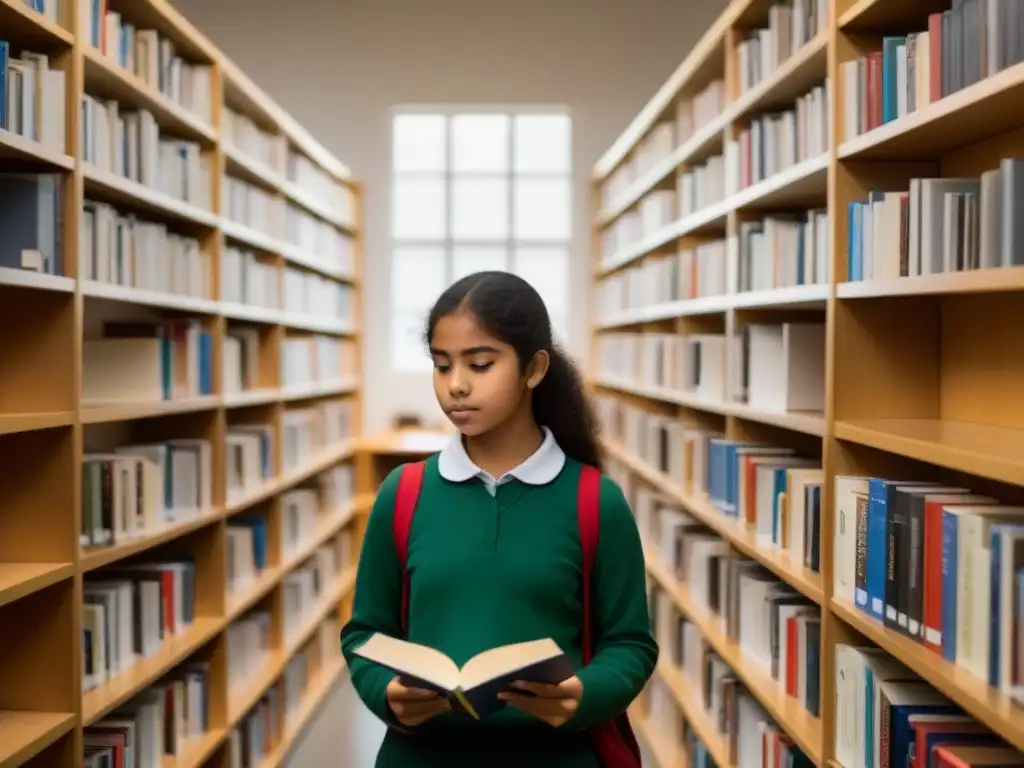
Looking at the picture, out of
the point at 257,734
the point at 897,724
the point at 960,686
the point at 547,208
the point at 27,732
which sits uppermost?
the point at 547,208

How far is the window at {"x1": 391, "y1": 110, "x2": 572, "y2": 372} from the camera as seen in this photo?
25.9 feet

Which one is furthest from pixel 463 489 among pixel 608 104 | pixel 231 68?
pixel 608 104

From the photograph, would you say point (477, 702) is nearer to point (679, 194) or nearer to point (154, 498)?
point (154, 498)

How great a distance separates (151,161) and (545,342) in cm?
198

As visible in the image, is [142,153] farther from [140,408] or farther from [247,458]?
[247,458]

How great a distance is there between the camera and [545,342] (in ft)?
6.02

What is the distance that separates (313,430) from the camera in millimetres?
5977

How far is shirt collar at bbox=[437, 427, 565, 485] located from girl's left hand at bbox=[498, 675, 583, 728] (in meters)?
0.33

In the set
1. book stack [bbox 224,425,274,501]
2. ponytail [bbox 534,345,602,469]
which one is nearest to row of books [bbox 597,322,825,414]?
ponytail [bbox 534,345,602,469]

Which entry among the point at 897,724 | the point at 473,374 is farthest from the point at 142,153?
the point at 897,724

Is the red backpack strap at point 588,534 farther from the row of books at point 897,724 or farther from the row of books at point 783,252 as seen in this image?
the row of books at point 783,252

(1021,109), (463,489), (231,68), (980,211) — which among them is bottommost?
(463,489)

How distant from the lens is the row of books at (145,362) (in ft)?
11.3

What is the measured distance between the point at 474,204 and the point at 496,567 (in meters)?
6.60
